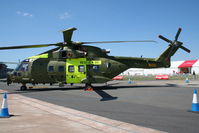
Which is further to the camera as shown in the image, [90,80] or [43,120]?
[90,80]

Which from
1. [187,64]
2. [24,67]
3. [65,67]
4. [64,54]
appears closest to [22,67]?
[24,67]

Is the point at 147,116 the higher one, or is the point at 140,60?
the point at 140,60

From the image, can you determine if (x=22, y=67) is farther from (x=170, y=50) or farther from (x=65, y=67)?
(x=170, y=50)

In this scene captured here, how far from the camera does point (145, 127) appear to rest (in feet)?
16.6

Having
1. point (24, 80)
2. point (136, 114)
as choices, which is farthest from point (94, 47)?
point (136, 114)

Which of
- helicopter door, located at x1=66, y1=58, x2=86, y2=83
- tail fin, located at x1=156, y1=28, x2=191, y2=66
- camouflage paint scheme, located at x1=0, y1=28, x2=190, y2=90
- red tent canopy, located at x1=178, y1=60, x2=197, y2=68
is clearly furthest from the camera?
red tent canopy, located at x1=178, y1=60, x2=197, y2=68

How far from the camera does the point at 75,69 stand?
54.5 ft

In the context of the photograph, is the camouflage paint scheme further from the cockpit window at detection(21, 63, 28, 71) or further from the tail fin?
the tail fin

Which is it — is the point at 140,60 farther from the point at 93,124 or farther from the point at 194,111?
the point at 93,124

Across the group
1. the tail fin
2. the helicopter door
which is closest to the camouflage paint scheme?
the helicopter door

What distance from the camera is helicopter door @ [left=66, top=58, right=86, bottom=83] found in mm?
16594

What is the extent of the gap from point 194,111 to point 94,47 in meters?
11.6

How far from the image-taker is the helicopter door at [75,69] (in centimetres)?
1659

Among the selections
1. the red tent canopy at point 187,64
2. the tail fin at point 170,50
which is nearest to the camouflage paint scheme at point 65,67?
the tail fin at point 170,50
